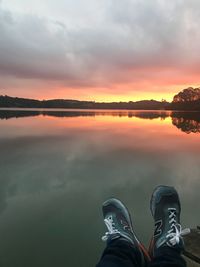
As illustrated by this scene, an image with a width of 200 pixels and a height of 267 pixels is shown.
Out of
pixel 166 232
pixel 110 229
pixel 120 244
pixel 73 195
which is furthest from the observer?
pixel 73 195

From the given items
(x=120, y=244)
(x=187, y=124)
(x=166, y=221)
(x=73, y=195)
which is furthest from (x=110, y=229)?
(x=187, y=124)

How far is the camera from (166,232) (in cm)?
299

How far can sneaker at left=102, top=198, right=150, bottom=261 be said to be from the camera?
285 cm

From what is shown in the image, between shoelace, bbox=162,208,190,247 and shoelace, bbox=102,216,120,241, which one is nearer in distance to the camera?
shoelace, bbox=162,208,190,247

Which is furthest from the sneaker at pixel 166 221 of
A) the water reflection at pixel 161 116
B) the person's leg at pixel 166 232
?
the water reflection at pixel 161 116

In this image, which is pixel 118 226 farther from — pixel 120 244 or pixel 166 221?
pixel 166 221

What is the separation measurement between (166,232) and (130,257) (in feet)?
2.04

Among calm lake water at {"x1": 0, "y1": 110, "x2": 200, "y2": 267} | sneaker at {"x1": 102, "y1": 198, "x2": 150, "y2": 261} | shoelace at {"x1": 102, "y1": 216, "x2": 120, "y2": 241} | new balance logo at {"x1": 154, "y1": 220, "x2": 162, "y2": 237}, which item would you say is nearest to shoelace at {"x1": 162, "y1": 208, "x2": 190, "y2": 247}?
new balance logo at {"x1": 154, "y1": 220, "x2": 162, "y2": 237}

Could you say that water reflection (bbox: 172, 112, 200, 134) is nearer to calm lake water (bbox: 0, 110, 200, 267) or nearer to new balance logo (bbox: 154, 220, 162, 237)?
calm lake water (bbox: 0, 110, 200, 267)

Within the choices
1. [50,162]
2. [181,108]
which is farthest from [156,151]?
[181,108]

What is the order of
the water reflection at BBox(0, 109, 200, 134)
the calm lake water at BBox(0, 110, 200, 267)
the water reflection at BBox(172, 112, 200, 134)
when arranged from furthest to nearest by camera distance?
the water reflection at BBox(0, 109, 200, 134), the water reflection at BBox(172, 112, 200, 134), the calm lake water at BBox(0, 110, 200, 267)

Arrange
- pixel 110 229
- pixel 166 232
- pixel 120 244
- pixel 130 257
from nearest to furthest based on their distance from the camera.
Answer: pixel 130 257 → pixel 120 244 → pixel 166 232 → pixel 110 229

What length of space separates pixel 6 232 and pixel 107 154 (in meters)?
7.48

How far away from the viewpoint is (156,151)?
13055 mm
